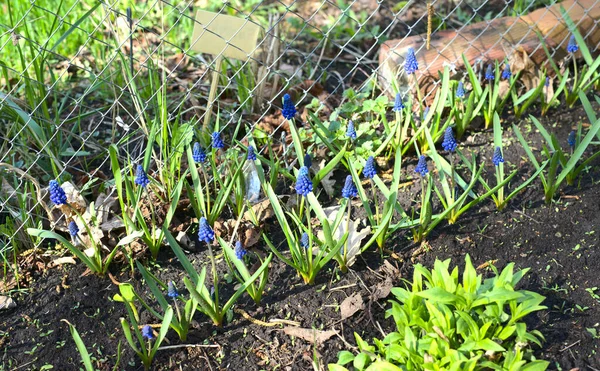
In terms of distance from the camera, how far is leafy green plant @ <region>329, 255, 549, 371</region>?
2219 millimetres

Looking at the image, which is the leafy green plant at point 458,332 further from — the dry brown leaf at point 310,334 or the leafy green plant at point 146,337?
the leafy green plant at point 146,337

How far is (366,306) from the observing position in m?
2.65

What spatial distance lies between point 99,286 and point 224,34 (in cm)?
123

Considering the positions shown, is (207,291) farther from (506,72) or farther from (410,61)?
(506,72)

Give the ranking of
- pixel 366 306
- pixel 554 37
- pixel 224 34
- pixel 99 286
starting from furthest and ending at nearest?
pixel 554 37
pixel 224 34
pixel 99 286
pixel 366 306

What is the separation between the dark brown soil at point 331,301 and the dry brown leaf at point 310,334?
19mm

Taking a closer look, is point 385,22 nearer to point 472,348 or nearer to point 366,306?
point 366,306

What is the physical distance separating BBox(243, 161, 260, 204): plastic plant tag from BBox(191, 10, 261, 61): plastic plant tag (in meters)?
0.52

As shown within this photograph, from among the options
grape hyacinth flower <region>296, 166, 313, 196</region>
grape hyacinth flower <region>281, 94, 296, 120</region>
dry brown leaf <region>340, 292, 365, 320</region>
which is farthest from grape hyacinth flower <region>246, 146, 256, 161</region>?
dry brown leaf <region>340, 292, 365, 320</region>

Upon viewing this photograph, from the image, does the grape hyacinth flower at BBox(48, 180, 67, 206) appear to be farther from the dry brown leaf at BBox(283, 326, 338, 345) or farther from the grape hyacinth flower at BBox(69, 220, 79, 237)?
the dry brown leaf at BBox(283, 326, 338, 345)

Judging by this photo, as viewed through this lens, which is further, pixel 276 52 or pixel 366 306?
pixel 276 52

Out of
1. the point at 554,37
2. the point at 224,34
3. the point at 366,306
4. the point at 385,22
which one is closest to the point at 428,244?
the point at 366,306

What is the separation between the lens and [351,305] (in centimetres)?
266

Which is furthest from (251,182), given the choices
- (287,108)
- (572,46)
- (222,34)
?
(572,46)
